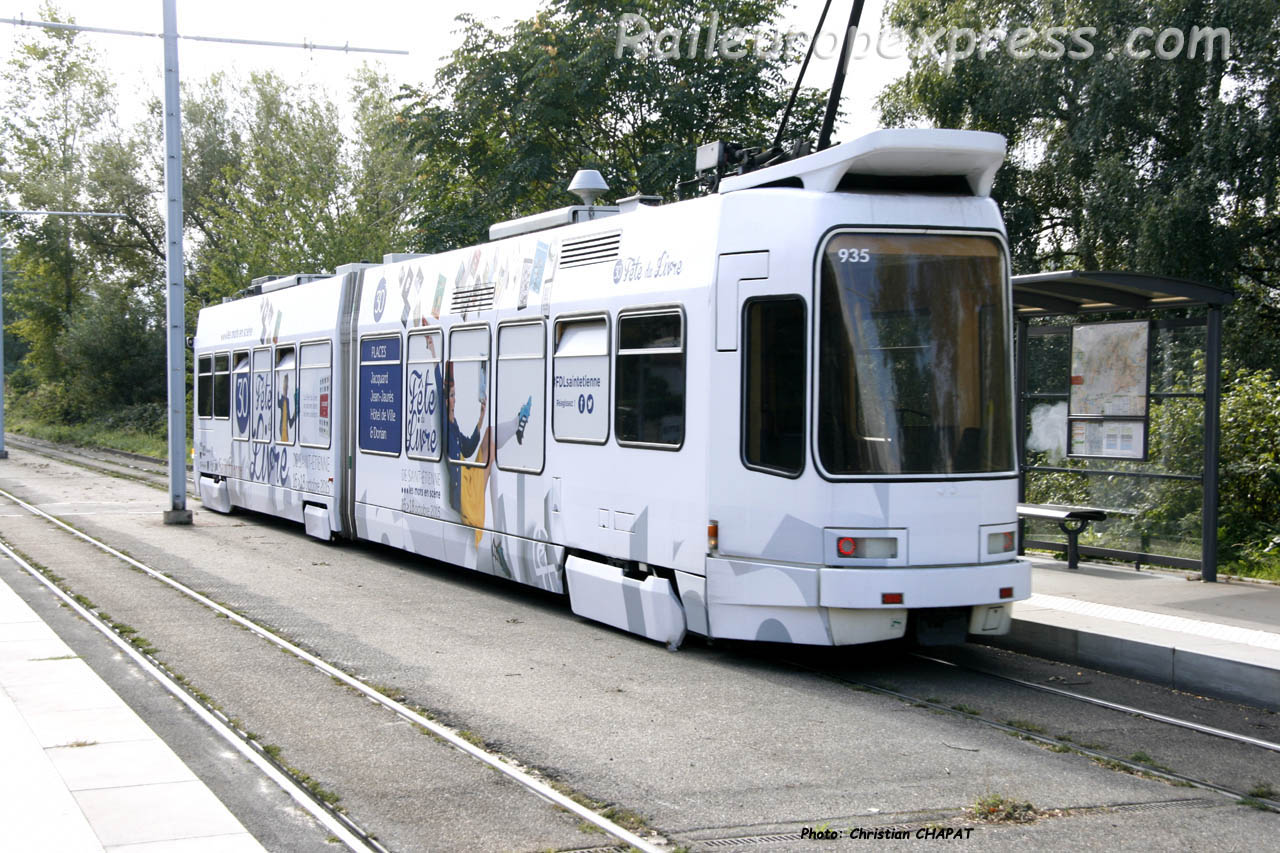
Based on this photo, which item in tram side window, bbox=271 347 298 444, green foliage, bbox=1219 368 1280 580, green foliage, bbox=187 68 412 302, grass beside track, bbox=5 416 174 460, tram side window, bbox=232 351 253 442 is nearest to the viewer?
green foliage, bbox=1219 368 1280 580

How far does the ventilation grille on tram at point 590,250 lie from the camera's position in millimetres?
9898

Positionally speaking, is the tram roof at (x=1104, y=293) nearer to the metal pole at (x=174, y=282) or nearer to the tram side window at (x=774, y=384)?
the tram side window at (x=774, y=384)

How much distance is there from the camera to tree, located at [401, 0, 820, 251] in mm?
23188

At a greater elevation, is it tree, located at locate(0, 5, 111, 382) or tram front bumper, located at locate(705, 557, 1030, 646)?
tree, located at locate(0, 5, 111, 382)

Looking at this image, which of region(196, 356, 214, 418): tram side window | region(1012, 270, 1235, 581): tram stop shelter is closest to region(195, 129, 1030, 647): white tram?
region(1012, 270, 1235, 581): tram stop shelter

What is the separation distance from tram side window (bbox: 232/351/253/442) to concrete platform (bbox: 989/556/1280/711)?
38.6ft

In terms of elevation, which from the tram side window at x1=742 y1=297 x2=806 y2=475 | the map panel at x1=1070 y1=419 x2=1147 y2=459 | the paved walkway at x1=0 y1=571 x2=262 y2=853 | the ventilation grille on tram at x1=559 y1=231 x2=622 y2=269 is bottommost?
the paved walkway at x1=0 y1=571 x2=262 y2=853

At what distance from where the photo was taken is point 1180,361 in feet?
38.9

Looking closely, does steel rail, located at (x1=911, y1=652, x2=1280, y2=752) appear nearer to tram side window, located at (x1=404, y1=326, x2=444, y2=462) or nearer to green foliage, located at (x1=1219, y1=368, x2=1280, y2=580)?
green foliage, located at (x1=1219, y1=368, x2=1280, y2=580)

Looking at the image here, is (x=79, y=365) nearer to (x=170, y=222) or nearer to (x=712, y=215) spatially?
(x=170, y=222)

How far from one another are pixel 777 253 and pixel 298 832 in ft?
15.7

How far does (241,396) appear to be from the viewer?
18922 mm

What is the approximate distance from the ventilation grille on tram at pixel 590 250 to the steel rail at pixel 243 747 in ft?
14.6

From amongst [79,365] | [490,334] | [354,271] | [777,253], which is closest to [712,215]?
[777,253]
